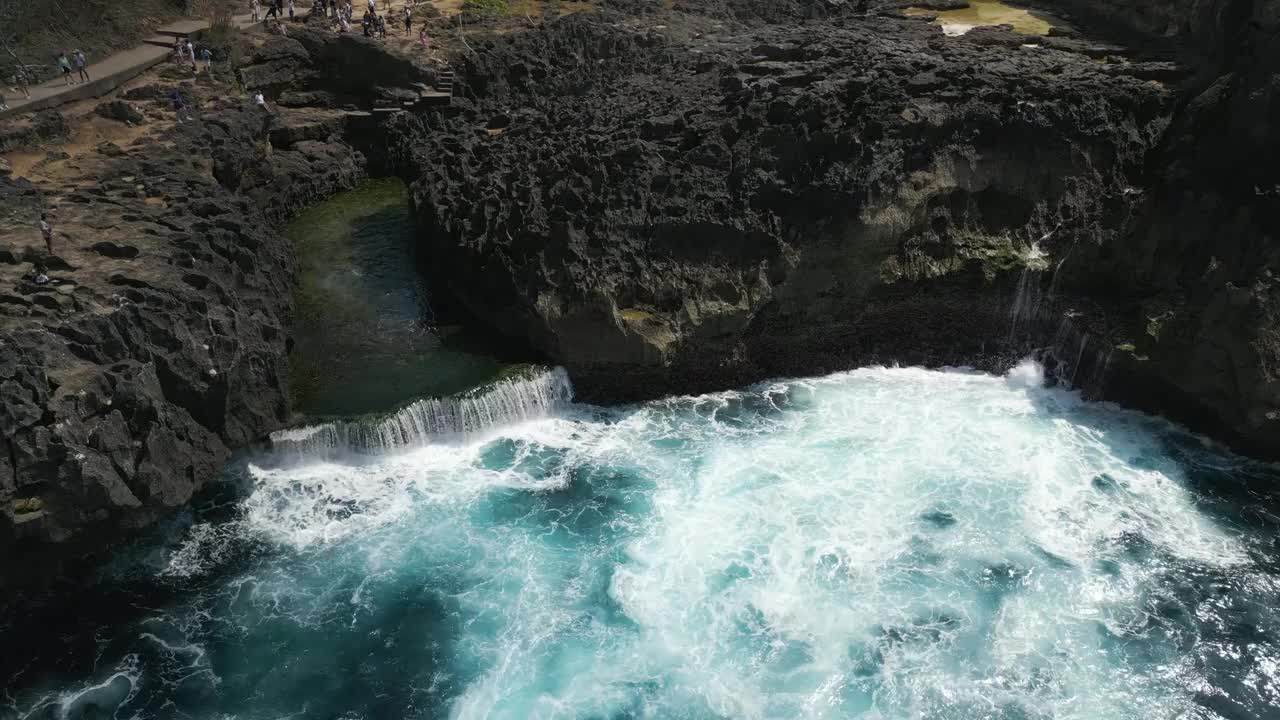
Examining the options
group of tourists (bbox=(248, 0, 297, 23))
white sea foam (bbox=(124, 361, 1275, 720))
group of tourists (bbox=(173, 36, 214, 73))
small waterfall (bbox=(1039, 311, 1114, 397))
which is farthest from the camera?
group of tourists (bbox=(248, 0, 297, 23))

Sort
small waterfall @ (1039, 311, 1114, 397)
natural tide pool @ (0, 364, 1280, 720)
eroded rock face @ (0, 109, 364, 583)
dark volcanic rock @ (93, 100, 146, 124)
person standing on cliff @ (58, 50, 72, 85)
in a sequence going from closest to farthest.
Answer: natural tide pool @ (0, 364, 1280, 720), eroded rock face @ (0, 109, 364, 583), small waterfall @ (1039, 311, 1114, 397), dark volcanic rock @ (93, 100, 146, 124), person standing on cliff @ (58, 50, 72, 85)

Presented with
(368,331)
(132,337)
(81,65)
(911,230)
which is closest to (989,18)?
(911,230)

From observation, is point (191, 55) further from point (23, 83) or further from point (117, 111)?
point (23, 83)

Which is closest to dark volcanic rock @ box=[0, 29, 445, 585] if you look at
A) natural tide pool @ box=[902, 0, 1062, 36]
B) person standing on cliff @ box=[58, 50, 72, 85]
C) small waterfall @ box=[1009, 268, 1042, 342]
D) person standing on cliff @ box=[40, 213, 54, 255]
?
person standing on cliff @ box=[40, 213, 54, 255]

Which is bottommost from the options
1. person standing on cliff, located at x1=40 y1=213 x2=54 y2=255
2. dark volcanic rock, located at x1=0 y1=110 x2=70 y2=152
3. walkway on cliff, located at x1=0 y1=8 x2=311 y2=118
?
person standing on cliff, located at x1=40 y1=213 x2=54 y2=255

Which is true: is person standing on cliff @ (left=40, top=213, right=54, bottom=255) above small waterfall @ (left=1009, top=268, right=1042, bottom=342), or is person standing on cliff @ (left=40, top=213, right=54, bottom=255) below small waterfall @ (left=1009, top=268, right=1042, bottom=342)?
above

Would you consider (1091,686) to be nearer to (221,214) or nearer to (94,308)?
(94,308)

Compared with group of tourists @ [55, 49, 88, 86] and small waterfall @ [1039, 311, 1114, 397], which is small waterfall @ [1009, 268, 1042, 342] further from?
group of tourists @ [55, 49, 88, 86]
